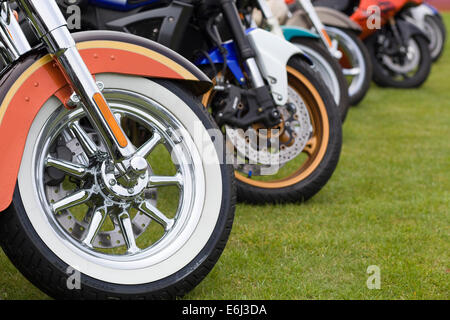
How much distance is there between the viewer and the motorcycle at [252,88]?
372 centimetres

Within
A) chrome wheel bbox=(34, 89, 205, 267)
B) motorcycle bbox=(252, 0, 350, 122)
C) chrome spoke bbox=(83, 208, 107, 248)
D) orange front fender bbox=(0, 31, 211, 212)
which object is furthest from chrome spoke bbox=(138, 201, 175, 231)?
motorcycle bbox=(252, 0, 350, 122)

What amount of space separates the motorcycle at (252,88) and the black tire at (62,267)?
130 centimetres

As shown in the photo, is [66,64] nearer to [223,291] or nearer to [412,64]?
[223,291]

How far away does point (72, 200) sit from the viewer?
2432 mm

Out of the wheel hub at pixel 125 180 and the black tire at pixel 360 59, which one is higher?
the wheel hub at pixel 125 180

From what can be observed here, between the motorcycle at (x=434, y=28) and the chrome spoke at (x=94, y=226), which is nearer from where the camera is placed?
the chrome spoke at (x=94, y=226)

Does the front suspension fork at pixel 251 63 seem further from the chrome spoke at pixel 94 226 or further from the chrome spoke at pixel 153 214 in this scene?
the chrome spoke at pixel 94 226

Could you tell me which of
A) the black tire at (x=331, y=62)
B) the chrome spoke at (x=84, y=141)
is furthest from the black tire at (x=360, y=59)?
the chrome spoke at (x=84, y=141)

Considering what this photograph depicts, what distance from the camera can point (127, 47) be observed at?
8.02ft

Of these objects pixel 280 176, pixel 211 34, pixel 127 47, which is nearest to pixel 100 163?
pixel 127 47

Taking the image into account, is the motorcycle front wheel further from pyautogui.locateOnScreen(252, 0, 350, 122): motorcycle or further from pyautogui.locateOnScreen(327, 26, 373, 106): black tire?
pyautogui.locateOnScreen(327, 26, 373, 106): black tire

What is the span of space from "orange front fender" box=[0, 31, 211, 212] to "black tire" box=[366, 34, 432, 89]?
19.9 feet

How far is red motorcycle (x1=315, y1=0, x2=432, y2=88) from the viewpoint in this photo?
7.82 metres

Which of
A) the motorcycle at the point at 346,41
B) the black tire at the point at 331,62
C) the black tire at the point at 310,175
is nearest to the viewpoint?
the black tire at the point at 310,175
